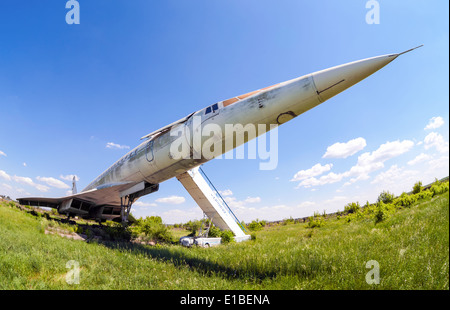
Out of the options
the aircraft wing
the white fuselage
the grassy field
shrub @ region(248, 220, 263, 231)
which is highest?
the aircraft wing

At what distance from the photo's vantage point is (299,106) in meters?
5.32

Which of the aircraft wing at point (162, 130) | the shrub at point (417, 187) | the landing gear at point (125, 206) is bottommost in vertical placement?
the landing gear at point (125, 206)

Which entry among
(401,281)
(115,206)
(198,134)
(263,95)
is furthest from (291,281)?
(115,206)

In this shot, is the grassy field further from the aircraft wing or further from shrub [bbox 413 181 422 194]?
shrub [bbox 413 181 422 194]

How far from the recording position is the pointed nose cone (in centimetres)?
427

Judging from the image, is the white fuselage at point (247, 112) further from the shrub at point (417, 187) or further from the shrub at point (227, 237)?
the shrub at point (417, 187)

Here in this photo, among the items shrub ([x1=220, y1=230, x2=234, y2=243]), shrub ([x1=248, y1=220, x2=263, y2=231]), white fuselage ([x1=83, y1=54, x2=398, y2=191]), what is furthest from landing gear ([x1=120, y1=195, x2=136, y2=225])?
shrub ([x1=248, y1=220, x2=263, y2=231])

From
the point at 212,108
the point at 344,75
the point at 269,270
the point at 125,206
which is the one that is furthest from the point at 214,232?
the point at 344,75

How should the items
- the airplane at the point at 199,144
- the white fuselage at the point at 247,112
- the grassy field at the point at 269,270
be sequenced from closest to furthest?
the grassy field at the point at 269,270, the white fuselage at the point at 247,112, the airplane at the point at 199,144

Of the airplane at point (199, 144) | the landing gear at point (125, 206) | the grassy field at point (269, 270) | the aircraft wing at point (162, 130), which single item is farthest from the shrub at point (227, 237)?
the aircraft wing at point (162, 130)

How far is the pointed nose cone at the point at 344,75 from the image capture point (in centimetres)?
427

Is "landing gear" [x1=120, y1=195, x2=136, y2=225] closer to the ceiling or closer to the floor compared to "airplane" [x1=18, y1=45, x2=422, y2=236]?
closer to the floor

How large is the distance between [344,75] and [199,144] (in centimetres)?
496

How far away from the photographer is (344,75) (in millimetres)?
4574
